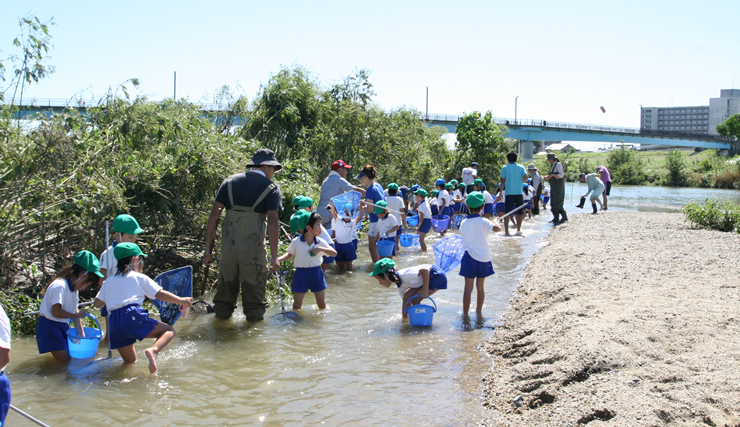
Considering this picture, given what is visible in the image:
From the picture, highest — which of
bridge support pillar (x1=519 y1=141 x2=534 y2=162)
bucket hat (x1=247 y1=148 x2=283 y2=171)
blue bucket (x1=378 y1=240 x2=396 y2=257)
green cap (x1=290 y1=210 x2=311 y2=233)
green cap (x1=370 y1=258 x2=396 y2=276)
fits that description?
bridge support pillar (x1=519 y1=141 x2=534 y2=162)

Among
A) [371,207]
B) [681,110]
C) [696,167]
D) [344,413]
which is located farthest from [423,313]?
[681,110]

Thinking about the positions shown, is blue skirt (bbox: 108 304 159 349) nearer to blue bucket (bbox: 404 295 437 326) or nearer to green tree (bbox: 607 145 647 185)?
blue bucket (bbox: 404 295 437 326)

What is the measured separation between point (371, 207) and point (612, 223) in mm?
7775

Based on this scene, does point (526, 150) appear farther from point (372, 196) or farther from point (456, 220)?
point (372, 196)

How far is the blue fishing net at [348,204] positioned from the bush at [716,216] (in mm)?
8562

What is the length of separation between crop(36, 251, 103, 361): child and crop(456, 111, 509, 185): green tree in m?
20.8

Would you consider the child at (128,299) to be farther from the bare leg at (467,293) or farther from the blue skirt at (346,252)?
the blue skirt at (346,252)

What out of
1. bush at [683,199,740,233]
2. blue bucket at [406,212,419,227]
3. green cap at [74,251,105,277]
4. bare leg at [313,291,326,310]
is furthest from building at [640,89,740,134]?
green cap at [74,251,105,277]

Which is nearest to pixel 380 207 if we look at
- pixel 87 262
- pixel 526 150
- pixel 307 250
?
pixel 307 250

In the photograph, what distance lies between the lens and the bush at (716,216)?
12.4m

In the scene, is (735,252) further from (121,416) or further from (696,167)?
(696,167)

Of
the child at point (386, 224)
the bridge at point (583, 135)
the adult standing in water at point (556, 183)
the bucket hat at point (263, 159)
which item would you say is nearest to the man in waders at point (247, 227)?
the bucket hat at point (263, 159)

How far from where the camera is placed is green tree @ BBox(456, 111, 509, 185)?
82.5 feet

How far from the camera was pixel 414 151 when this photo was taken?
19031mm
